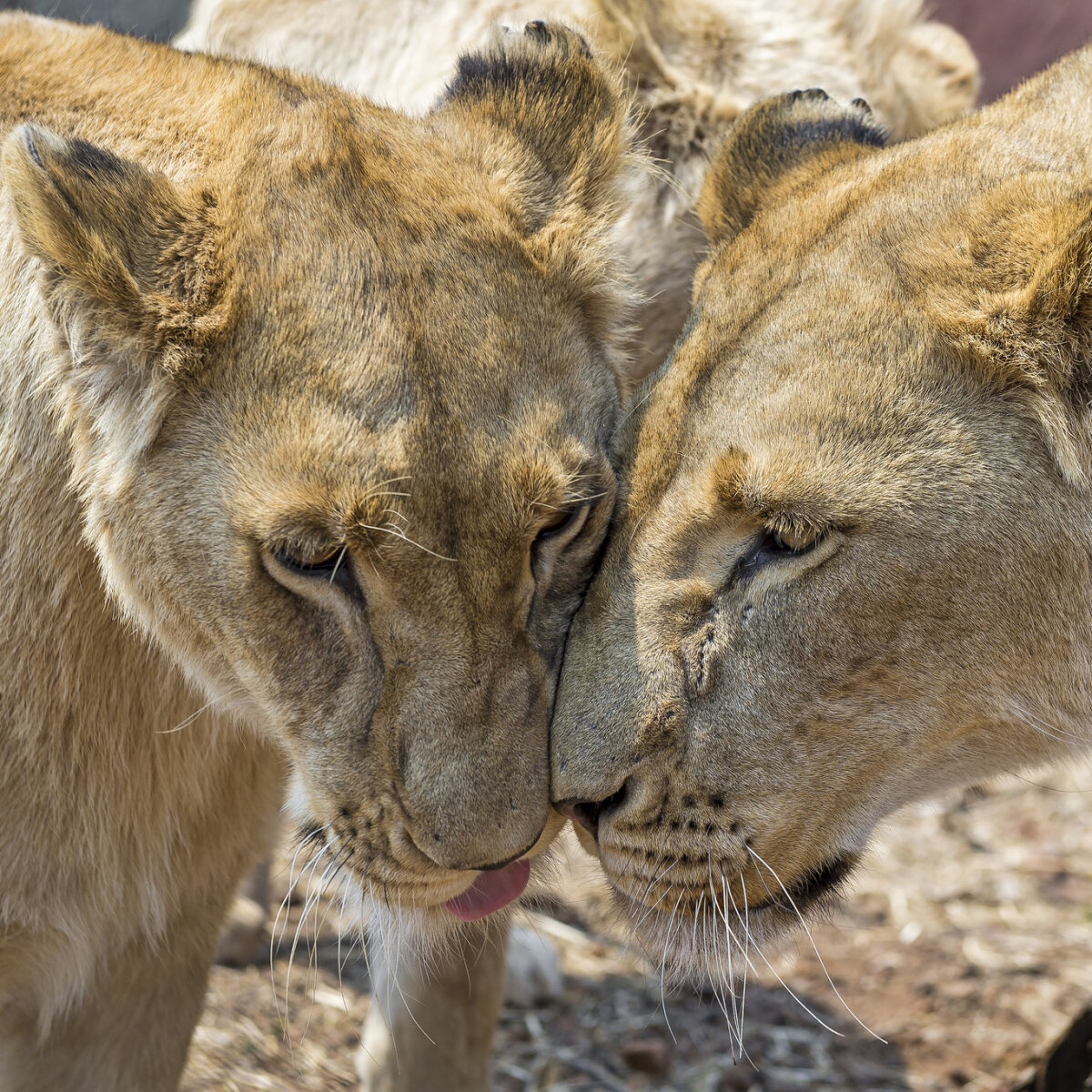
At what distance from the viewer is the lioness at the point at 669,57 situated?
3.98 meters

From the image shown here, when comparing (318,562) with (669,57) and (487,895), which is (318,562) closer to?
(487,895)

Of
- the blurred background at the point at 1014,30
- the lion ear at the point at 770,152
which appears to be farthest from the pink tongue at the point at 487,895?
the blurred background at the point at 1014,30

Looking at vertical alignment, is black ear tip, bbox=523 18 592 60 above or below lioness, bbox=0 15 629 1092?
above

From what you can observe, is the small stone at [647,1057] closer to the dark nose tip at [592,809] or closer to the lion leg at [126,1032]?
the lion leg at [126,1032]

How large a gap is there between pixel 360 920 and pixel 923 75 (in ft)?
10.6

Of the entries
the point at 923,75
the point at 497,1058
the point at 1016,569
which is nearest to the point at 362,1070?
the point at 497,1058

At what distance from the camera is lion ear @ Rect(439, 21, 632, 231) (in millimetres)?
2850

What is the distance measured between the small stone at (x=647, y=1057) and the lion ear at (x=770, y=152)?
244 centimetres

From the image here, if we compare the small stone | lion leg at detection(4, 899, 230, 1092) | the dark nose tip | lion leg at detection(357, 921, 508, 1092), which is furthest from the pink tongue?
the small stone

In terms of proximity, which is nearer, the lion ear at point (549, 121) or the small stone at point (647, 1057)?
the lion ear at point (549, 121)

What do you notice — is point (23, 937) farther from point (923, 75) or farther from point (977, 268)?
point (923, 75)

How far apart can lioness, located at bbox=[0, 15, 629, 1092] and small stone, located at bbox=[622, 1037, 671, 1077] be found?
1.80 metres

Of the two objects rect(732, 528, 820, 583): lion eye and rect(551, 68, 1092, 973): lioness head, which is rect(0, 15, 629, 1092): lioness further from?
rect(732, 528, 820, 583): lion eye

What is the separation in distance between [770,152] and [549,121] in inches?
23.5
